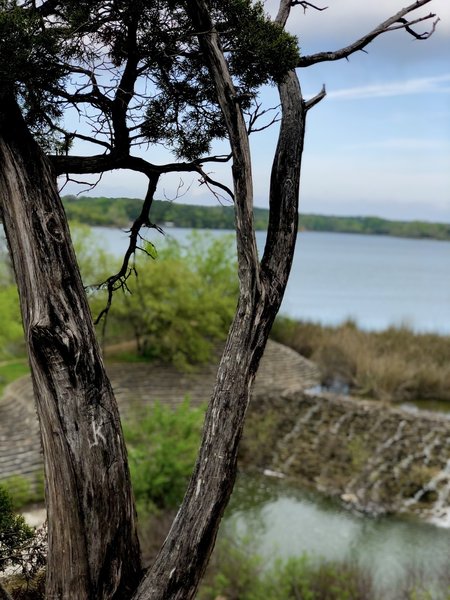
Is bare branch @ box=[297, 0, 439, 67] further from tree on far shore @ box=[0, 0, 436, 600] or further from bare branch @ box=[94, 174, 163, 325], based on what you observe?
bare branch @ box=[94, 174, 163, 325]

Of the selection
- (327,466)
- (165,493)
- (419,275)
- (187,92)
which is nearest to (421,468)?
(327,466)

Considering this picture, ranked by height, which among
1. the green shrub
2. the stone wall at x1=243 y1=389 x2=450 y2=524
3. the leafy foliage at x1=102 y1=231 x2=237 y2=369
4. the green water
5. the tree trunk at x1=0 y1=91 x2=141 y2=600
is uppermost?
the tree trunk at x1=0 y1=91 x2=141 y2=600

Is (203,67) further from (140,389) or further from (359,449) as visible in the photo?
(140,389)

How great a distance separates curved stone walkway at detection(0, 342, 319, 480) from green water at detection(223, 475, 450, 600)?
3614 mm

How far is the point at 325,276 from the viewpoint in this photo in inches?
1890

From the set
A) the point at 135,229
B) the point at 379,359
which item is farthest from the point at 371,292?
the point at 135,229

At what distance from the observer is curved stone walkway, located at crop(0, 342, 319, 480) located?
12508mm

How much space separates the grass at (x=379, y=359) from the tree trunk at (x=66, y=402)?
1477 centimetres

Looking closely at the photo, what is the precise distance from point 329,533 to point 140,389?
6.32m

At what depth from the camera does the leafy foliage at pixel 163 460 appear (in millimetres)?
10570

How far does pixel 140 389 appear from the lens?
16.1m

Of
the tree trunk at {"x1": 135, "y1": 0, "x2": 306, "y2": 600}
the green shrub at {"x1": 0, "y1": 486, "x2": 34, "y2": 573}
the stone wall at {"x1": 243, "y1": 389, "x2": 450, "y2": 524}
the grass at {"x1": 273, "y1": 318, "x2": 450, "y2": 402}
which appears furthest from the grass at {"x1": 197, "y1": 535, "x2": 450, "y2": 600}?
the grass at {"x1": 273, "y1": 318, "x2": 450, "y2": 402}

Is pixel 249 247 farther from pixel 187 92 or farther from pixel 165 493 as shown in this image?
pixel 165 493

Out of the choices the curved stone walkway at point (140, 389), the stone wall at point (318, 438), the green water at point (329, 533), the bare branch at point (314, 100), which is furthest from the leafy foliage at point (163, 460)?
the bare branch at point (314, 100)
